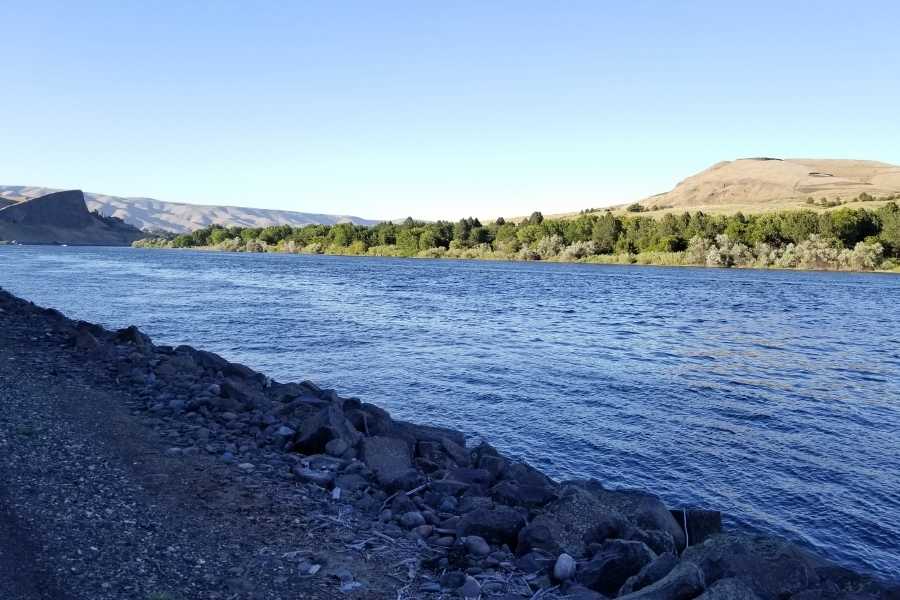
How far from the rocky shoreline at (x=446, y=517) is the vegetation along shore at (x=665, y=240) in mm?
111300

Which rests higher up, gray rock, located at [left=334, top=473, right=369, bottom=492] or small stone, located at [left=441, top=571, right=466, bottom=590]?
gray rock, located at [left=334, top=473, right=369, bottom=492]

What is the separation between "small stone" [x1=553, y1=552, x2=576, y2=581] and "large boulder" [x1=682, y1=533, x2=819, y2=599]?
1358 mm

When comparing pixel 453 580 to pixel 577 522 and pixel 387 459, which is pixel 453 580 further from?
pixel 387 459

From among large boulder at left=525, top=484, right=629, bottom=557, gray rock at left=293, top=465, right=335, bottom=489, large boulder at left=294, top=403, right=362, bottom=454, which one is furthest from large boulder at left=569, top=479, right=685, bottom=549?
large boulder at left=294, top=403, right=362, bottom=454

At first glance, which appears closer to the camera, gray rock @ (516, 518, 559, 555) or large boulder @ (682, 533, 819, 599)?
large boulder @ (682, 533, 819, 599)

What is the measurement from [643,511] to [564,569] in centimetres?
273

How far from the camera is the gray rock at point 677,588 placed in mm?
6219

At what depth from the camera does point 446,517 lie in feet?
30.2

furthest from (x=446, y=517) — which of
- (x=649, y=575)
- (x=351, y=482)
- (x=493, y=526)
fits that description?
(x=649, y=575)

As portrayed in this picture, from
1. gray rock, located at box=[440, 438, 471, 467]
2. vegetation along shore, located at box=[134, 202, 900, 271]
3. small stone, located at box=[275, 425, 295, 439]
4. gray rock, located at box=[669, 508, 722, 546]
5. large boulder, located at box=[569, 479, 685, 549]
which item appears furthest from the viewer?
vegetation along shore, located at box=[134, 202, 900, 271]

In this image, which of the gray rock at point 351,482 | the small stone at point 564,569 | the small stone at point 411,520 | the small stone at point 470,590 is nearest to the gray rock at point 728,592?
the small stone at point 564,569

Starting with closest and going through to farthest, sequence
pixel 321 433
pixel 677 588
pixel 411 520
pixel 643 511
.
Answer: pixel 677 588 < pixel 411 520 < pixel 643 511 < pixel 321 433

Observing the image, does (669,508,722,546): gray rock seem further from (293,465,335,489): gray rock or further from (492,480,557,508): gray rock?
(293,465,335,489): gray rock

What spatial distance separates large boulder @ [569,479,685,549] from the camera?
31.6 feet
